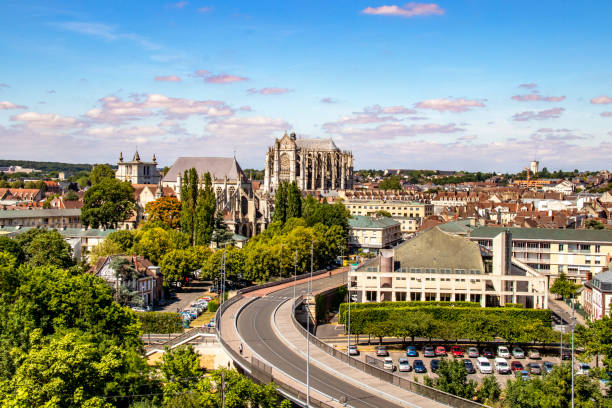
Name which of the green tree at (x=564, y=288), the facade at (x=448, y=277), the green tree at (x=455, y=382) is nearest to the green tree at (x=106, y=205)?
the facade at (x=448, y=277)

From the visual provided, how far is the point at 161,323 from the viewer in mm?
53875

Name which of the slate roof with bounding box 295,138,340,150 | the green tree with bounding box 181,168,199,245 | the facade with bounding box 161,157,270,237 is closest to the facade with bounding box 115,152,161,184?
the facade with bounding box 161,157,270,237

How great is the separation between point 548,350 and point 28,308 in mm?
37548

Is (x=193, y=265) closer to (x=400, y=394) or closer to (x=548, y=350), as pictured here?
(x=548, y=350)

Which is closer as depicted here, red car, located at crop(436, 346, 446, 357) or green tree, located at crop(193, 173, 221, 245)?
red car, located at crop(436, 346, 446, 357)

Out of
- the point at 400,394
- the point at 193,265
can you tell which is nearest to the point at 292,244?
the point at 193,265

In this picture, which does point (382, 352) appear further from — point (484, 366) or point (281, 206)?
point (281, 206)

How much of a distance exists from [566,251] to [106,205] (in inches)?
2510

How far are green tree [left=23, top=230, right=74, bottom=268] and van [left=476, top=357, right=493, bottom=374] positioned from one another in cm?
3811

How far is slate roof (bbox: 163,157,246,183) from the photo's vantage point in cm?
13112

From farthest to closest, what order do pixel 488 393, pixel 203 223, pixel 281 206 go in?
1. pixel 281 206
2. pixel 203 223
3. pixel 488 393

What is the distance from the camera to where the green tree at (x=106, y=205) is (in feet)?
327

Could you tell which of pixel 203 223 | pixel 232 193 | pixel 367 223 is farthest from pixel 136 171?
pixel 203 223

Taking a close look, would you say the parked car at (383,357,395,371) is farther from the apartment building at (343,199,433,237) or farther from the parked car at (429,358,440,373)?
the apartment building at (343,199,433,237)
